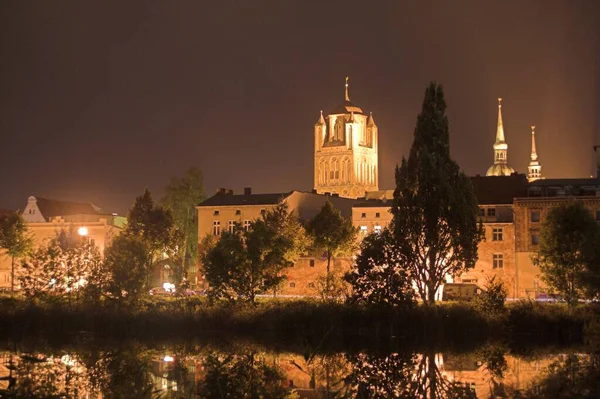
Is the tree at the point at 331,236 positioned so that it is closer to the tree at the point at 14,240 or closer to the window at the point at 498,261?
the window at the point at 498,261

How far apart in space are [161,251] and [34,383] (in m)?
46.8

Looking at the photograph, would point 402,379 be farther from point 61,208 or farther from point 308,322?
point 61,208

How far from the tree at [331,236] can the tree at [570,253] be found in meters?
20.3

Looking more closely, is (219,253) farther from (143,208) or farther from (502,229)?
(502,229)

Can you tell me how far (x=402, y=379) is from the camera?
42.7 m

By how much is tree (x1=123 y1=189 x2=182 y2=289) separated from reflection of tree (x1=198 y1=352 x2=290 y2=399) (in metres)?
35.3

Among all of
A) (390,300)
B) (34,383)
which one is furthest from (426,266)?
(34,383)

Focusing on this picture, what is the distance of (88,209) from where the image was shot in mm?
115875

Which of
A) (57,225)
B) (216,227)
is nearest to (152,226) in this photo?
(216,227)

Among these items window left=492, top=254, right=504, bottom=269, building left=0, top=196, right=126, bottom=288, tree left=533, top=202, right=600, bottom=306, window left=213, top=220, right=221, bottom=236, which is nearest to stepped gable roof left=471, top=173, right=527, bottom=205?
window left=492, top=254, right=504, bottom=269

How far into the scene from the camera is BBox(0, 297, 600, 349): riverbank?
58.0 metres

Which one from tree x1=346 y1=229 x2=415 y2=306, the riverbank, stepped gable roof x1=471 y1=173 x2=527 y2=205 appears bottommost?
the riverbank

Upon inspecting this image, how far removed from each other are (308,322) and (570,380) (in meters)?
21.6

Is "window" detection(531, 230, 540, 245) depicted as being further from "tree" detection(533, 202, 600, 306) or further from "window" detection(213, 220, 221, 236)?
"window" detection(213, 220, 221, 236)
